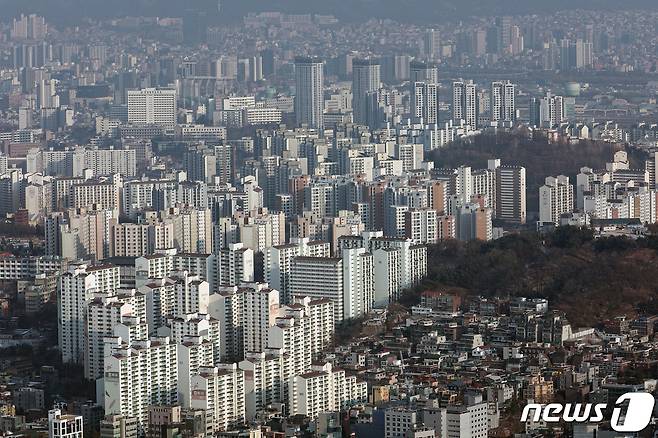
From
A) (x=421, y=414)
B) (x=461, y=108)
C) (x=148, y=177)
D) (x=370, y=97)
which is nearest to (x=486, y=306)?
(x=421, y=414)

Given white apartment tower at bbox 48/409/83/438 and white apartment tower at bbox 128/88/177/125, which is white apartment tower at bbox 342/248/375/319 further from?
white apartment tower at bbox 128/88/177/125

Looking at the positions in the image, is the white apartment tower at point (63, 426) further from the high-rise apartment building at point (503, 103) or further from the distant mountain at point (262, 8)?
the distant mountain at point (262, 8)

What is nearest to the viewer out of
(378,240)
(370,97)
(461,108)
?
(378,240)

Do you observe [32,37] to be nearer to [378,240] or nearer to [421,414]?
[378,240]

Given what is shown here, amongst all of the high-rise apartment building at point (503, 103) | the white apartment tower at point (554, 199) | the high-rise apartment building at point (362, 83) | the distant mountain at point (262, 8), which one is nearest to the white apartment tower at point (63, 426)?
the white apartment tower at point (554, 199)

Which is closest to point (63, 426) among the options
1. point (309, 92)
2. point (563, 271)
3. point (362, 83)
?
point (563, 271)

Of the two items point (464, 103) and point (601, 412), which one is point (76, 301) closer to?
point (601, 412)
